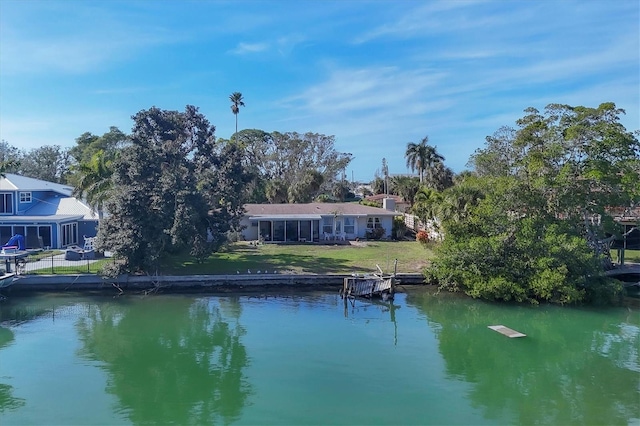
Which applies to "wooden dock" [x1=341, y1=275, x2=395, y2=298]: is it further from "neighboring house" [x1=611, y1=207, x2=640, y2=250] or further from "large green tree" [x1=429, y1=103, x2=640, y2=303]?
"neighboring house" [x1=611, y1=207, x2=640, y2=250]

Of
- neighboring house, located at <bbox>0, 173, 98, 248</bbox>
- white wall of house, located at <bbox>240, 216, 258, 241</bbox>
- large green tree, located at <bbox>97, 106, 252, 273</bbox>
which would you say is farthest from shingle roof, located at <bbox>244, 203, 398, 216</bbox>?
neighboring house, located at <bbox>0, 173, 98, 248</bbox>

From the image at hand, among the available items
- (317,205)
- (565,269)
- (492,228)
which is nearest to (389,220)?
(317,205)

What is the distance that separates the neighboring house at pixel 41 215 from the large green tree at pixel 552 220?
75.8 ft

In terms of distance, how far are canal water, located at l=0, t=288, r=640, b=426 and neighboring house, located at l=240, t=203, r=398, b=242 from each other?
45.2 ft

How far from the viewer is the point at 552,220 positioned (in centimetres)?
2452

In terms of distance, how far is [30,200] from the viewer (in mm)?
33188

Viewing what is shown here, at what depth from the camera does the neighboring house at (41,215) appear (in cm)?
3069

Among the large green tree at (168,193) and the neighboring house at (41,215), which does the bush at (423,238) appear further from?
the neighboring house at (41,215)

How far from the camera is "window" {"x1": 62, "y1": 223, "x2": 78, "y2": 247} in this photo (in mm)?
31688

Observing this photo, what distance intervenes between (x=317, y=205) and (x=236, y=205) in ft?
44.9

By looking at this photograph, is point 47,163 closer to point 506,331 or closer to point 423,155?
point 423,155

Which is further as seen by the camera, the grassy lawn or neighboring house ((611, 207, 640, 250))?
the grassy lawn

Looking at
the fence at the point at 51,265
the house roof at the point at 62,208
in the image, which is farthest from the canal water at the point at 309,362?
the house roof at the point at 62,208

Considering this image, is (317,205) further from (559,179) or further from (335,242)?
(559,179)
